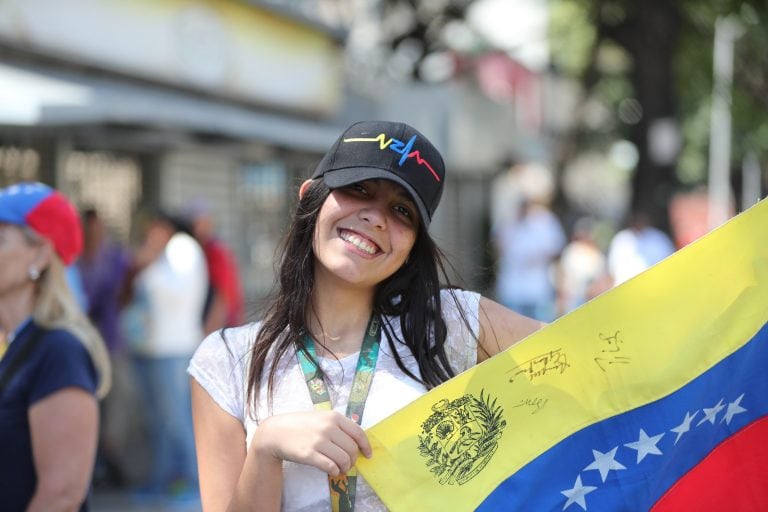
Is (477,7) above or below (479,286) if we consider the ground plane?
above

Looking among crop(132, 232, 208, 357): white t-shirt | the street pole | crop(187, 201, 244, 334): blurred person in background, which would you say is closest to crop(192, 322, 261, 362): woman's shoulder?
crop(132, 232, 208, 357): white t-shirt

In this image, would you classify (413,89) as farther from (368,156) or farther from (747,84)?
(368,156)

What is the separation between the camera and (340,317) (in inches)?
108

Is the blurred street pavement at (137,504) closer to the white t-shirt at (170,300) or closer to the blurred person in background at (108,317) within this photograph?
the blurred person in background at (108,317)

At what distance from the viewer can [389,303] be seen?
2801mm

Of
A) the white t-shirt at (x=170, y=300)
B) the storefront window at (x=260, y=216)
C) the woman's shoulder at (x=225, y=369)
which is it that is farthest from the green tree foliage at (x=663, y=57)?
the woman's shoulder at (x=225, y=369)

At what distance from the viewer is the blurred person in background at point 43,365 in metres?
3.42

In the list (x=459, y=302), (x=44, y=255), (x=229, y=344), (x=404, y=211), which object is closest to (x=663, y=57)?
(x=44, y=255)

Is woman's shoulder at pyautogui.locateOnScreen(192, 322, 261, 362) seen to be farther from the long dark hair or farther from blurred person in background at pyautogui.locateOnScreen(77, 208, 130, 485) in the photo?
blurred person in background at pyautogui.locateOnScreen(77, 208, 130, 485)

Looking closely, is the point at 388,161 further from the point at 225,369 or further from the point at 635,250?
the point at 635,250

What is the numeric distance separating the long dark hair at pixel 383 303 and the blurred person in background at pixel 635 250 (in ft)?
31.2

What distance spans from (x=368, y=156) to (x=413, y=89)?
18330 millimetres

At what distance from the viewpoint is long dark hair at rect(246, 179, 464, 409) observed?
269 centimetres

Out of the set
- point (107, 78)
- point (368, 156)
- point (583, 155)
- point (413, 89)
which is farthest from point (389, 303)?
point (583, 155)
